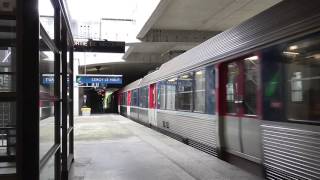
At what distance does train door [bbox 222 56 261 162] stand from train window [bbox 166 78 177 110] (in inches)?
188

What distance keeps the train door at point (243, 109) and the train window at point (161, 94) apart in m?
6.64

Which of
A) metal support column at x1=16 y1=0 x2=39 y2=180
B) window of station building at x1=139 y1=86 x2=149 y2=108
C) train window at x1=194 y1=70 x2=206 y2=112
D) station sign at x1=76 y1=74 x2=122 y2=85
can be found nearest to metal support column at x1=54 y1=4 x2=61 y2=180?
metal support column at x1=16 y1=0 x2=39 y2=180

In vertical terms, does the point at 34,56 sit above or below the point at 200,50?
below

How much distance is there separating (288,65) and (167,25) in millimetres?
15310

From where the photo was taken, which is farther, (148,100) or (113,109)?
(113,109)

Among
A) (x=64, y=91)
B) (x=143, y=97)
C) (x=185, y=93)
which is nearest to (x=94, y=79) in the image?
(x=143, y=97)

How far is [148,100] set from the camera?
19.2 metres

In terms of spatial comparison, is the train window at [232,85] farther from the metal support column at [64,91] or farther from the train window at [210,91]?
the metal support column at [64,91]

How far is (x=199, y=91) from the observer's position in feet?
33.5

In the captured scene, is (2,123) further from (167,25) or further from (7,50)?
(167,25)

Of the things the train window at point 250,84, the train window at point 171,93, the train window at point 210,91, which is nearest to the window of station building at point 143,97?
the train window at point 171,93

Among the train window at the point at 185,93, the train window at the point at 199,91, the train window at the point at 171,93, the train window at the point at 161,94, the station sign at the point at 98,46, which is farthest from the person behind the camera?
the station sign at the point at 98,46

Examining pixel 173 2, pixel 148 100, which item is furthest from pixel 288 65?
pixel 148 100

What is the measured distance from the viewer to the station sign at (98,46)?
16.3m
